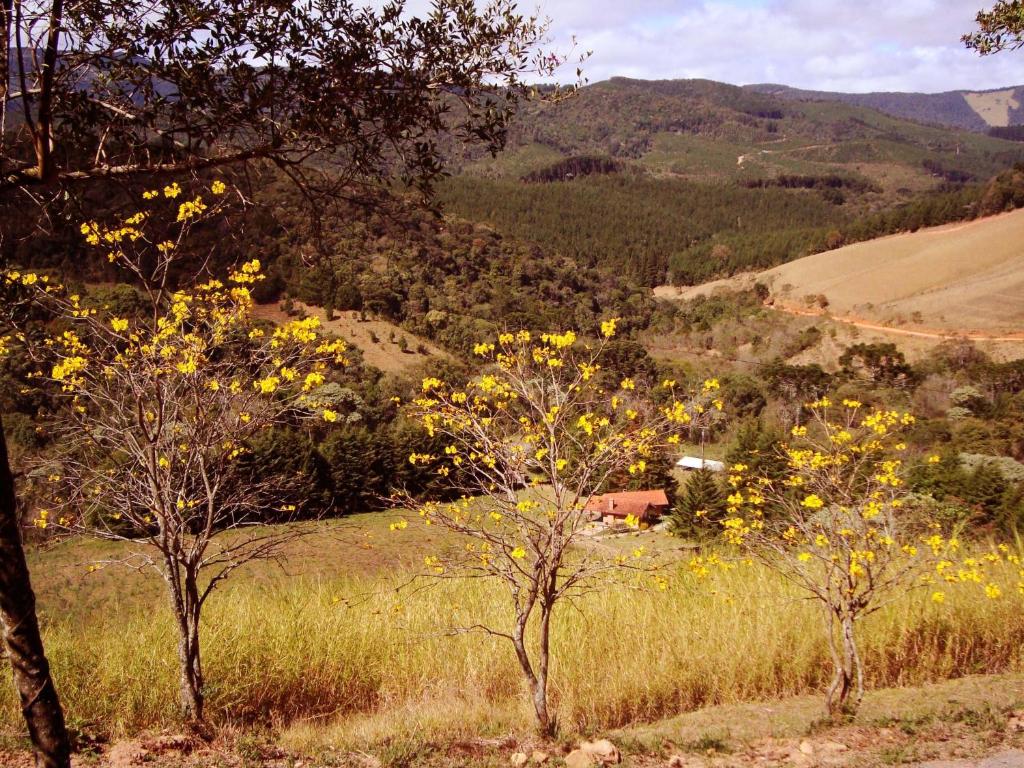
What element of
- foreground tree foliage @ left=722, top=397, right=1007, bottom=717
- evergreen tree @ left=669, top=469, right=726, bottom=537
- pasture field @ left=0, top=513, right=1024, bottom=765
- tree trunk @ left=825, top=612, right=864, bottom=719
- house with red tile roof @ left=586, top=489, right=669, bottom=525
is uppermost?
foreground tree foliage @ left=722, top=397, right=1007, bottom=717

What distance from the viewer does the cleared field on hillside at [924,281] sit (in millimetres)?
47375

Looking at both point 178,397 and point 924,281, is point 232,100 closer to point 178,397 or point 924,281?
point 178,397

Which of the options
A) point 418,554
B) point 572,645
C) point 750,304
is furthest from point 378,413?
point 750,304

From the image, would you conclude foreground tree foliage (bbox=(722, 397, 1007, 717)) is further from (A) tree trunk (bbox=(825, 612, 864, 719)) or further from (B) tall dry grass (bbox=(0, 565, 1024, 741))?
(B) tall dry grass (bbox=(0, 565, 1024, 741))

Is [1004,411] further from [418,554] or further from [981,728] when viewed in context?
[981,728]

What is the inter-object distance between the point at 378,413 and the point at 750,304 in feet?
159

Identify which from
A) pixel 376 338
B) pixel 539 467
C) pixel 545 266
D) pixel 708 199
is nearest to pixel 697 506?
pixel 539 467

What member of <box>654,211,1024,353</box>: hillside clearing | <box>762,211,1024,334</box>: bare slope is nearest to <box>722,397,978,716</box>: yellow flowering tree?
<box>654,211,1024,353</box>: hillside clearing

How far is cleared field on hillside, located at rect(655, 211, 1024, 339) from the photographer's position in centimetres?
4738

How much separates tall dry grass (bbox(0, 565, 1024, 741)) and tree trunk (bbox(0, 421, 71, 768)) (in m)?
1.88

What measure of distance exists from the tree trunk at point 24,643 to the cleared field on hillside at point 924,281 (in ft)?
174

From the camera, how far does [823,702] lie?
4.54m

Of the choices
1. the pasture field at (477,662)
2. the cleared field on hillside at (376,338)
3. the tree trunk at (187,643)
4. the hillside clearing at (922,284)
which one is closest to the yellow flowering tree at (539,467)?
the pasture field at (477,662)

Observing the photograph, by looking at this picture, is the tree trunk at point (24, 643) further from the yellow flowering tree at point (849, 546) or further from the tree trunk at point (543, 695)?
the yellow flowering tree at point (849, 546)
